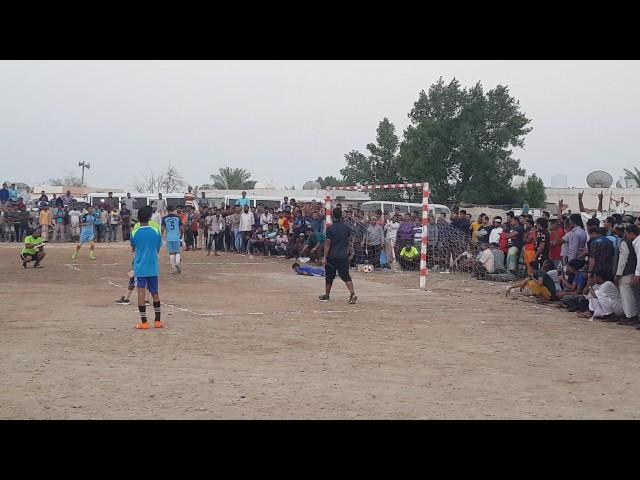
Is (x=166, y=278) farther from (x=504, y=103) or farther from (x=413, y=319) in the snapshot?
(x=504, y=103)

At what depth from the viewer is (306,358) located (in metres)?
8.81

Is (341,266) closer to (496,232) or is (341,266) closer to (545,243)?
(545,243)

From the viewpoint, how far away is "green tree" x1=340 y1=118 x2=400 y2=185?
164 feet

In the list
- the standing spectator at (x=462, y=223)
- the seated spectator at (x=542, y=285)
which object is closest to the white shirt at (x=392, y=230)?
the standing spectator at (x=462, y=223)

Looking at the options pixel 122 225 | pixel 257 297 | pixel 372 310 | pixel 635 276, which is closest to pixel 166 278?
pixel 257 297

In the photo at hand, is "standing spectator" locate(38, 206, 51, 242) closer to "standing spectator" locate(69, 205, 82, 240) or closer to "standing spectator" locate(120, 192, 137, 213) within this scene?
"standing spectator" locate(69, 205, 82, 240)

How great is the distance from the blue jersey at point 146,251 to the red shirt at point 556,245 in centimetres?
956

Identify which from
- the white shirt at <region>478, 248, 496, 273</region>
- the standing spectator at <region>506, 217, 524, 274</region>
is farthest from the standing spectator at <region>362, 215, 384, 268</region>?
the standing spectator at <region>506, 217, 524, 274</region>

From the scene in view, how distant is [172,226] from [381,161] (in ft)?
109

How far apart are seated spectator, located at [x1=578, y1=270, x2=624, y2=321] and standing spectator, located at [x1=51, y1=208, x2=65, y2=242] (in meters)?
25.7

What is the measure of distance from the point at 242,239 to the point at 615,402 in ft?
73.4

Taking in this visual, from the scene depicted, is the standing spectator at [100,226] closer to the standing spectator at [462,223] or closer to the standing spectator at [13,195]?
the standing spectator at [13,195]

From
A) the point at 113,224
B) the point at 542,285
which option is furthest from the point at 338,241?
the point at 113,224

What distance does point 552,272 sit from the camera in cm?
1540
